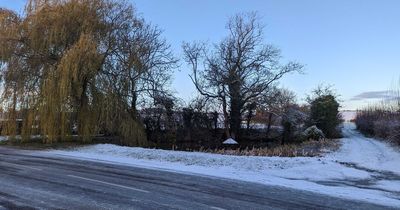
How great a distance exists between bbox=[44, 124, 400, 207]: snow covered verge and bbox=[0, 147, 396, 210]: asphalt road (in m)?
1.11

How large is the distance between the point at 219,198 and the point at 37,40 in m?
20.4

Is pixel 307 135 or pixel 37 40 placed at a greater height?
pixel 37 40

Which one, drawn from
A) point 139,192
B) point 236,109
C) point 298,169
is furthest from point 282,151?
point 236,109

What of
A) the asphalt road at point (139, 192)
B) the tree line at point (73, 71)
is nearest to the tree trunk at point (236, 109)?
the tree line at point (73, 71)

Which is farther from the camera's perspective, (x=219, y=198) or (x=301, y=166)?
(x=301, y=166)

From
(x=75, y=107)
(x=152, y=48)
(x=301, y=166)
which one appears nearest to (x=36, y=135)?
(x=75, y=107)

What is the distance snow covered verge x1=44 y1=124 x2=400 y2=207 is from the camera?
12.3 meters

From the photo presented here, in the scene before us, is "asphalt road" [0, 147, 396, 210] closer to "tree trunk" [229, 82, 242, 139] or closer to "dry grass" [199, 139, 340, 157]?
"dry grass" [199, 139, 340, 157]

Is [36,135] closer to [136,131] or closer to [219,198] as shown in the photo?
[136,131]

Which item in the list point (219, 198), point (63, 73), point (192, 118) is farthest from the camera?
point (192, 118)

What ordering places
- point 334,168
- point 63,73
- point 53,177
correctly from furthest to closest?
point 63,73, point 334,168, point 53,177

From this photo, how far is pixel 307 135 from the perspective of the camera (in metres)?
37.1

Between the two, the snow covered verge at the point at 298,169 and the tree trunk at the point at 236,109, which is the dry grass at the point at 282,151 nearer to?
the snow covered verge at the point at 298,169

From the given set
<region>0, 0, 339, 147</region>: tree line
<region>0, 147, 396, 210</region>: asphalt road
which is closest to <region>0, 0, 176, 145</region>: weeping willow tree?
<region>0, 0, 339, 147</region>: tree line
